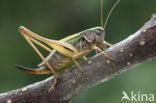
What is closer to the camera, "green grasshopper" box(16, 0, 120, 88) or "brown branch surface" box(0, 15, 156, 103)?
"brown branch surface" box(0, 15, 156, 103)

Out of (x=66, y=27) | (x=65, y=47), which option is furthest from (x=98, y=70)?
(x=66, y=27)

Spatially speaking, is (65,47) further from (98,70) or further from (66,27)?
(66,27)

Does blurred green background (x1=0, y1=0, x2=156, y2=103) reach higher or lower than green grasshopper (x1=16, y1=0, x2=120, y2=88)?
lower

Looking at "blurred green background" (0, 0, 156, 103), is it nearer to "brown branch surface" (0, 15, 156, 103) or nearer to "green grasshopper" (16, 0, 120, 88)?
"green grasshopper" (16, 0, 120, 88)

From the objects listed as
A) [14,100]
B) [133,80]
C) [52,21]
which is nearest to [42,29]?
[52,21]

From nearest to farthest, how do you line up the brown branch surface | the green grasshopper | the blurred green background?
1. the brown branch surface
2. the green grasshopper
3. the blurred green background

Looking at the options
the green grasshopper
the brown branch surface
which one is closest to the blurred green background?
the green grasshopper

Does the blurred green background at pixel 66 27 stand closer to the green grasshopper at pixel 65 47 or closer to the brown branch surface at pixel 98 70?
the green grasshopper at pixel 65 47

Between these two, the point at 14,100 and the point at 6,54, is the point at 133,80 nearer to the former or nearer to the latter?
the point at 14,100
